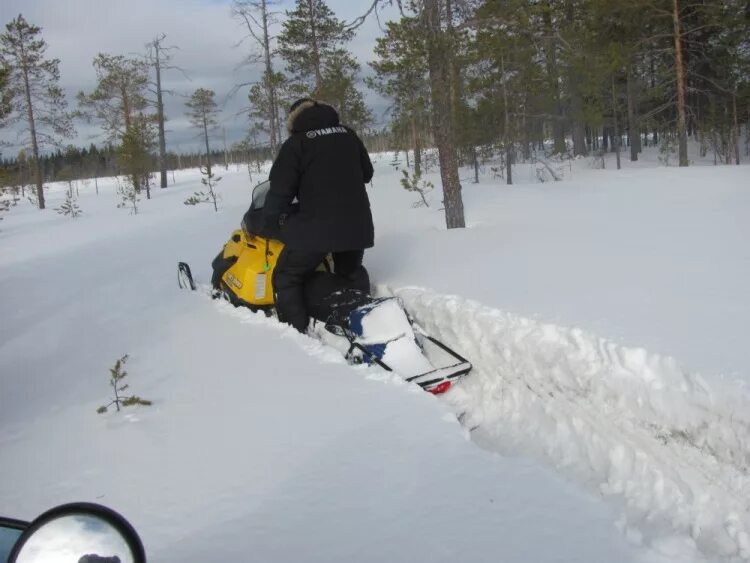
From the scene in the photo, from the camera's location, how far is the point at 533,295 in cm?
388

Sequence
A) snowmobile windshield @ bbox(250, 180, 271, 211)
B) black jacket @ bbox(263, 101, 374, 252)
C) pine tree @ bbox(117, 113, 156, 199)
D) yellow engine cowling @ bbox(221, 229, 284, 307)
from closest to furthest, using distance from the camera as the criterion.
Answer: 1. black jacket @ bbox(263, 101, 374, 252)
2. yellow engine cowling @ bbox(221, 229, 284, 307)
3. snowmobile windshield @ bbox(250, 180, 271, 211)
4. pine tree @ bbox(117, 113, 156, 199)

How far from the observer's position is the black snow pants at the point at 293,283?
4.15 m

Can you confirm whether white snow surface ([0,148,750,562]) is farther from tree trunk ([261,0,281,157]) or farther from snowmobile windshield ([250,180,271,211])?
tree trunk ([261,0,281,157])

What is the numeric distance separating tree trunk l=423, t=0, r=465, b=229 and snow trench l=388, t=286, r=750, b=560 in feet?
11.9

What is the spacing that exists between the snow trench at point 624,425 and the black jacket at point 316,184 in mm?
1335

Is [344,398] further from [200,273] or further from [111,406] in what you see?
[200,273]

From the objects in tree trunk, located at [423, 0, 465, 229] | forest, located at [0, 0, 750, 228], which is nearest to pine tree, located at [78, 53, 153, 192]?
forest, located at [0, 0, 750, 228]

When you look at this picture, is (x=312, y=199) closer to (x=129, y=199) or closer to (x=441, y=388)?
(x=441, y=388)

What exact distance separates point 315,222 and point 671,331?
256 cm

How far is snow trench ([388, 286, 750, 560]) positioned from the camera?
2176 mm

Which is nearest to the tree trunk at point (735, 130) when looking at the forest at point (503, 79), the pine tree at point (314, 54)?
the forest at point (503, 79)

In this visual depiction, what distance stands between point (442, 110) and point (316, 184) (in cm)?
320

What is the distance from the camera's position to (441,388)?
10.8ft

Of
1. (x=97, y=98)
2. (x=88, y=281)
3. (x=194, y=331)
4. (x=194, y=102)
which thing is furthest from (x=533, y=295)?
(x=194, y=102)
